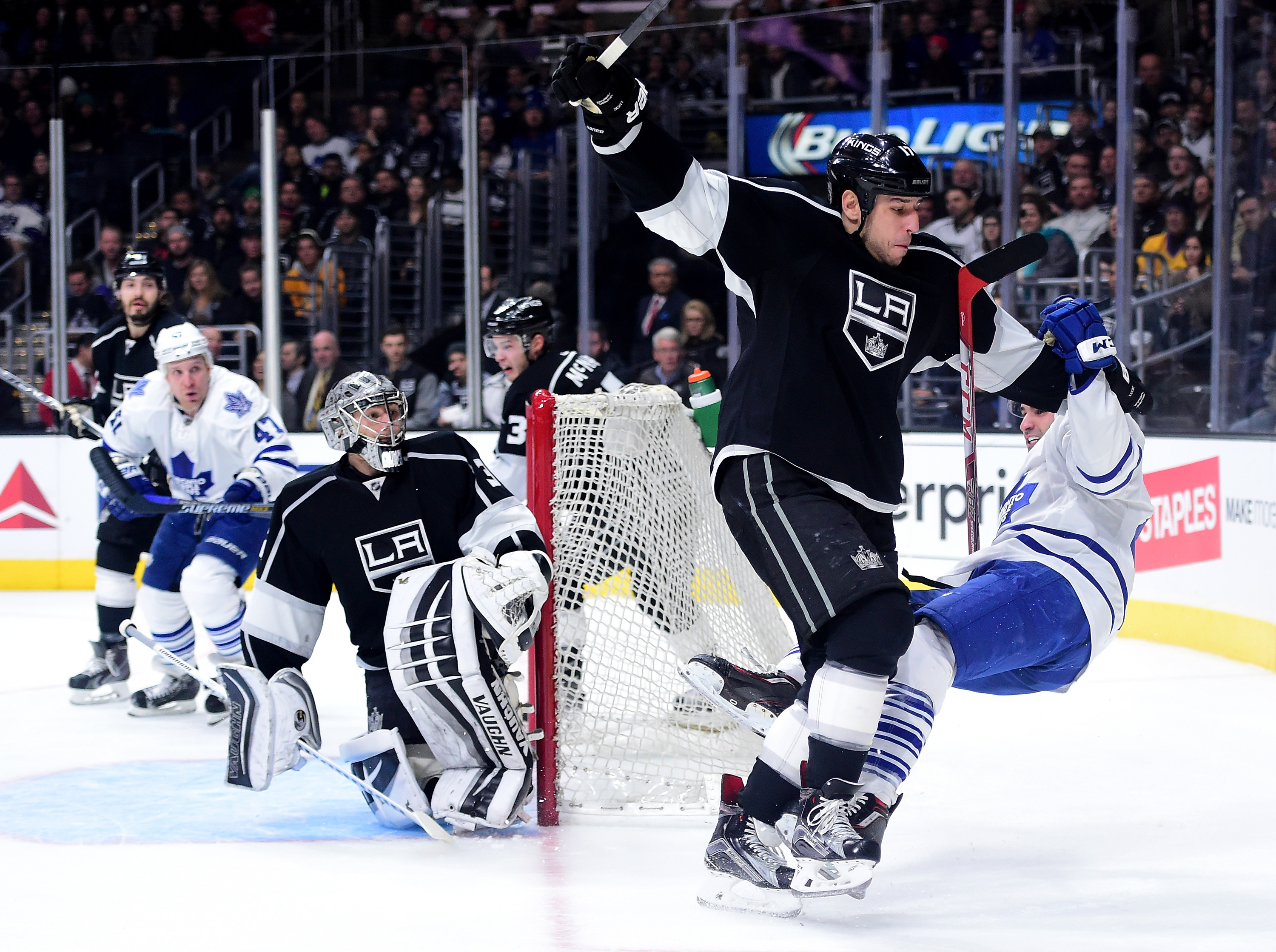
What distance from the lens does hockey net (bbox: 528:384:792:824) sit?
2836mm

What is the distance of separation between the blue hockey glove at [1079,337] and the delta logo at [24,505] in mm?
5393

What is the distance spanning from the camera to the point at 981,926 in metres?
2.18

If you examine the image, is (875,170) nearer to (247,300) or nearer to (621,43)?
(621,43)

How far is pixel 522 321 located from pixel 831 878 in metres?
Result: 2.31

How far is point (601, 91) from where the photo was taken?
2.05 m

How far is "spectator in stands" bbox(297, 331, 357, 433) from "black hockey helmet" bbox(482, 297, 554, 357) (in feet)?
9.25

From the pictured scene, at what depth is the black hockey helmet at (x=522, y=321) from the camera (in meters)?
4.08

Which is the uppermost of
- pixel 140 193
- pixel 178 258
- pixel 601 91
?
pixel 140 193

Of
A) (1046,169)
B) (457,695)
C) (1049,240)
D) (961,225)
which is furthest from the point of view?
(961,225)

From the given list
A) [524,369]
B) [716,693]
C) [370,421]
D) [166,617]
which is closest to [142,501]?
[166,617]

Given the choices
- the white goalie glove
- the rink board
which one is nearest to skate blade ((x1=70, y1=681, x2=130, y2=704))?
the white goalie glove

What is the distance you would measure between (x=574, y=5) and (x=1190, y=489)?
5252 millimetres

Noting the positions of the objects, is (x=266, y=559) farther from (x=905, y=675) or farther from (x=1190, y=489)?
(x=1190, y=489)

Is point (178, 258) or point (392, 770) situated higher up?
point (178, 258)
